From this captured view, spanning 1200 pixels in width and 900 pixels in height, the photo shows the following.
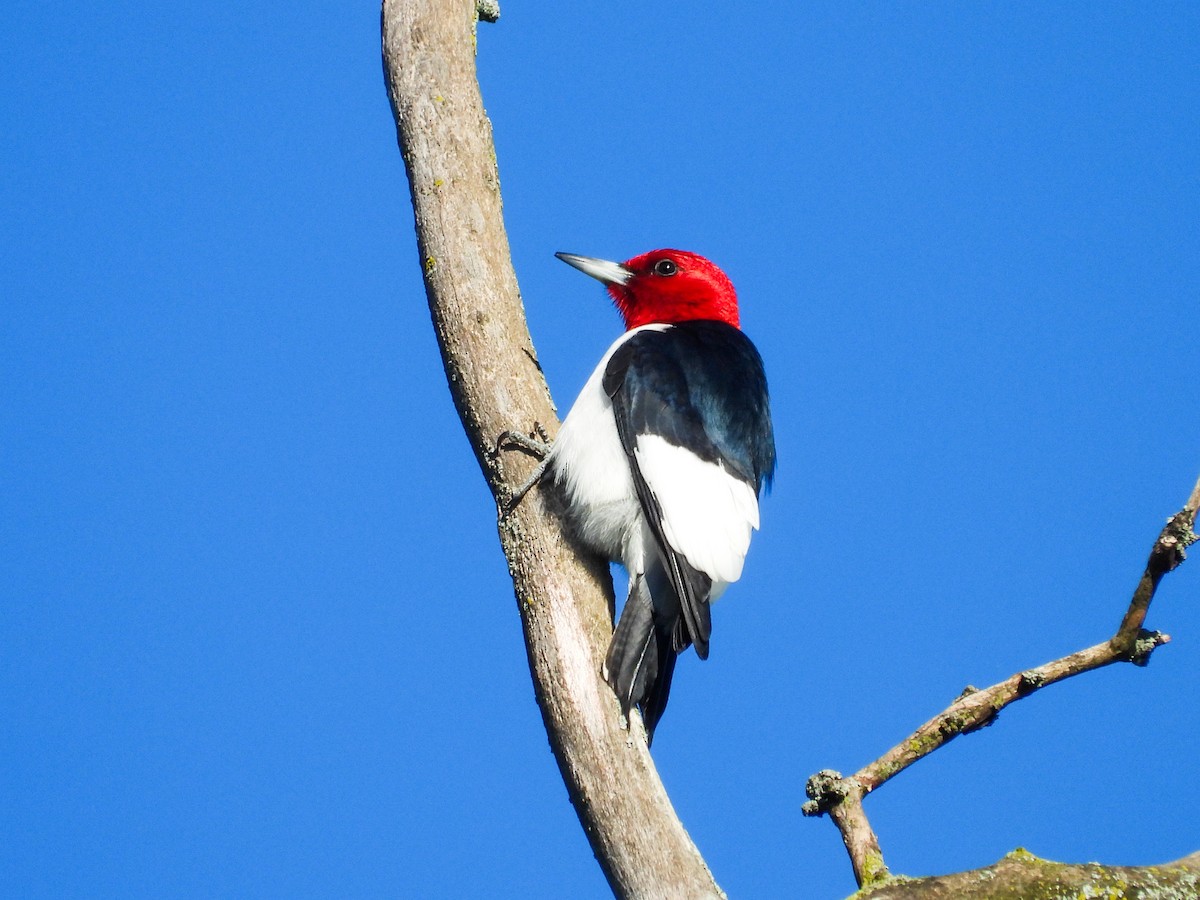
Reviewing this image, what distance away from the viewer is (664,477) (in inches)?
169

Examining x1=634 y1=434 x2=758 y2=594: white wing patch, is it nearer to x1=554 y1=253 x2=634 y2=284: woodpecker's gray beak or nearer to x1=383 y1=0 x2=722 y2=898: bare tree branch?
x1=383 y1=0 x2=722 y2=898: bare tree branch

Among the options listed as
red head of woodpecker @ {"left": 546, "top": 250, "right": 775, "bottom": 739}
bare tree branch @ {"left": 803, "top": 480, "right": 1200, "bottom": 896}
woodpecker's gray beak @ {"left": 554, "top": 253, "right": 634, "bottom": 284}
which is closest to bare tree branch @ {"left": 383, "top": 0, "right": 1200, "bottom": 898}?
bare tree branch @ {"left": 803, "top": 480, "right": 1200, "bottom": 896}

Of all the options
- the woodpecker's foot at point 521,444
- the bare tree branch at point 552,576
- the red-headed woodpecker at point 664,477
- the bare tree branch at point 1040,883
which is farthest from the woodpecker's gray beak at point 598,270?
the bare tree branch at point 1040,883

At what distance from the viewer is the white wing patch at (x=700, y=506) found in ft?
13.5

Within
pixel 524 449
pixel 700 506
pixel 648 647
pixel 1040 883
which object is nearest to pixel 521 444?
pixel 524 449

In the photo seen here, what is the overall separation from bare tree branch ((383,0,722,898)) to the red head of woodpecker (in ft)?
0.36

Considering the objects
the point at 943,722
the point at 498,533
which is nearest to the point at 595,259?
the point at 498,533

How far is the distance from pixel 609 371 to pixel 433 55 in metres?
Result: 1.36

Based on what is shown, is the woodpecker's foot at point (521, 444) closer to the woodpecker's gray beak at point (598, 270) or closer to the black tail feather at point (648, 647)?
the black tail feather at point (648, 647)

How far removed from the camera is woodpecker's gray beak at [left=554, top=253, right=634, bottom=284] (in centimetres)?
561

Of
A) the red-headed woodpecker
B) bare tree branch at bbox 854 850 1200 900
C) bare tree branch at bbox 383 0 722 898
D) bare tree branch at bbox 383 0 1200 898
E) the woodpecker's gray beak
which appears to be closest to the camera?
bare tree branch at bbox 854 850 1200 900

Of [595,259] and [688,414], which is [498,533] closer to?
[688,414]

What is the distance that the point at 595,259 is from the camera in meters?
5.67

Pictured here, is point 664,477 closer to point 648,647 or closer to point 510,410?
point 510,410
